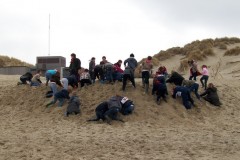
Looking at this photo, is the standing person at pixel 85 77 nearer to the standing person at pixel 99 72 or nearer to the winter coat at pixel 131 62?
the standing person at pixel 99 72

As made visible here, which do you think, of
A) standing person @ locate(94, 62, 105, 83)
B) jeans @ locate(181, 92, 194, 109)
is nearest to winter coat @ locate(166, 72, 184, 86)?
jeans @ locate(181, 92, 194, 109)

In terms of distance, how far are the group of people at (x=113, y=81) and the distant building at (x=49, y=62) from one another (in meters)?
8.32

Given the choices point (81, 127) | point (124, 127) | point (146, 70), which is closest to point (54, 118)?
point (81, 127)

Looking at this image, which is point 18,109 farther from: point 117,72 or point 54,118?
point 117,72

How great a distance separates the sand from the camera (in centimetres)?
1206

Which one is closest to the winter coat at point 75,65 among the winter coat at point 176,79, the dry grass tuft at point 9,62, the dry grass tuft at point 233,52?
the winter coat at point 176,79

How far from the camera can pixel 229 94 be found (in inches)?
829

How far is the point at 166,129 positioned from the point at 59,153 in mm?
4706

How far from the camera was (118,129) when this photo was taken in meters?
14.8

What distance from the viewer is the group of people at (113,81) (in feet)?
52.4

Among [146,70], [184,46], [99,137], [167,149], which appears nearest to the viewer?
[167,149]

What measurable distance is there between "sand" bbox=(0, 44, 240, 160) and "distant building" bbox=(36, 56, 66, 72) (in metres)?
7.04

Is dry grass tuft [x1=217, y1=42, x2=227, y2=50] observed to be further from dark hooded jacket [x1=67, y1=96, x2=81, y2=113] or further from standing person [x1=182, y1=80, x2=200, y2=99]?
dark hooded jacket [x1=67, y1=96, x2=81, y2=113]

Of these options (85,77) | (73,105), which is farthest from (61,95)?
(85,77)
